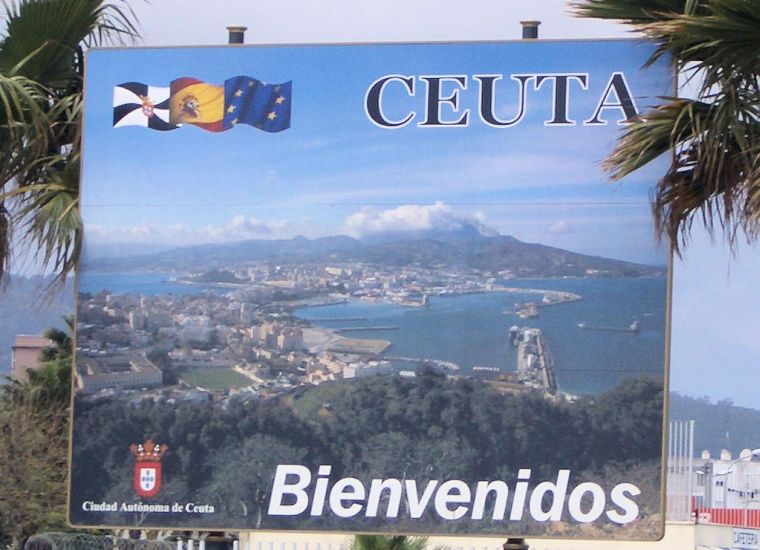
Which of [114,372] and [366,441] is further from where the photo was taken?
[114,372]

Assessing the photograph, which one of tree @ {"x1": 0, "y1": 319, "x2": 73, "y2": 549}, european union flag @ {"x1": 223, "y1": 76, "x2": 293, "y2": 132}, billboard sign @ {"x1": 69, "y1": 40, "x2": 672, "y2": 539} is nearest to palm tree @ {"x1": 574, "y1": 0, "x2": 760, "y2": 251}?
billboard sign @ {"x1": 69, "y1": 40, "x2": 672, "y2": 539}

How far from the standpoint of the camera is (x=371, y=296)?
37.7ft

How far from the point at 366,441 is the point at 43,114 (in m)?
3.85

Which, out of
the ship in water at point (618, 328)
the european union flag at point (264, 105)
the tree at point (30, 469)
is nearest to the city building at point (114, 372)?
the european union flag at point (264, 105)

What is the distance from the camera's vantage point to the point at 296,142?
458 inches

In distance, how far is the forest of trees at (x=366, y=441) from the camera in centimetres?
1095

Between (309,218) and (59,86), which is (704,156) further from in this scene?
(59,86)

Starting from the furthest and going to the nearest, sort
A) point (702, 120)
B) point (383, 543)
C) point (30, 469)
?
point (30, 469) → point (383, 543) → point (702, 120)

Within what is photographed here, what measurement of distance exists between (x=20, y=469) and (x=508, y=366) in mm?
14793

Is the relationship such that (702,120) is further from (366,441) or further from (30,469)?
(30,469)

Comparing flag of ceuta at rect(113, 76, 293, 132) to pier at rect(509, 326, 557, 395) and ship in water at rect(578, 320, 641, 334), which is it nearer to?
pier at rect(509, 326, 557, 395)

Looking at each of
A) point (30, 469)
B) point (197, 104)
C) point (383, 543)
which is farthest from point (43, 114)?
point (30, 469)

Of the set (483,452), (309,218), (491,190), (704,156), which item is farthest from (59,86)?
(704,156)

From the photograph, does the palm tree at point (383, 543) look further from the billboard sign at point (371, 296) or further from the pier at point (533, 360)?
the pier at point (533, 360)
